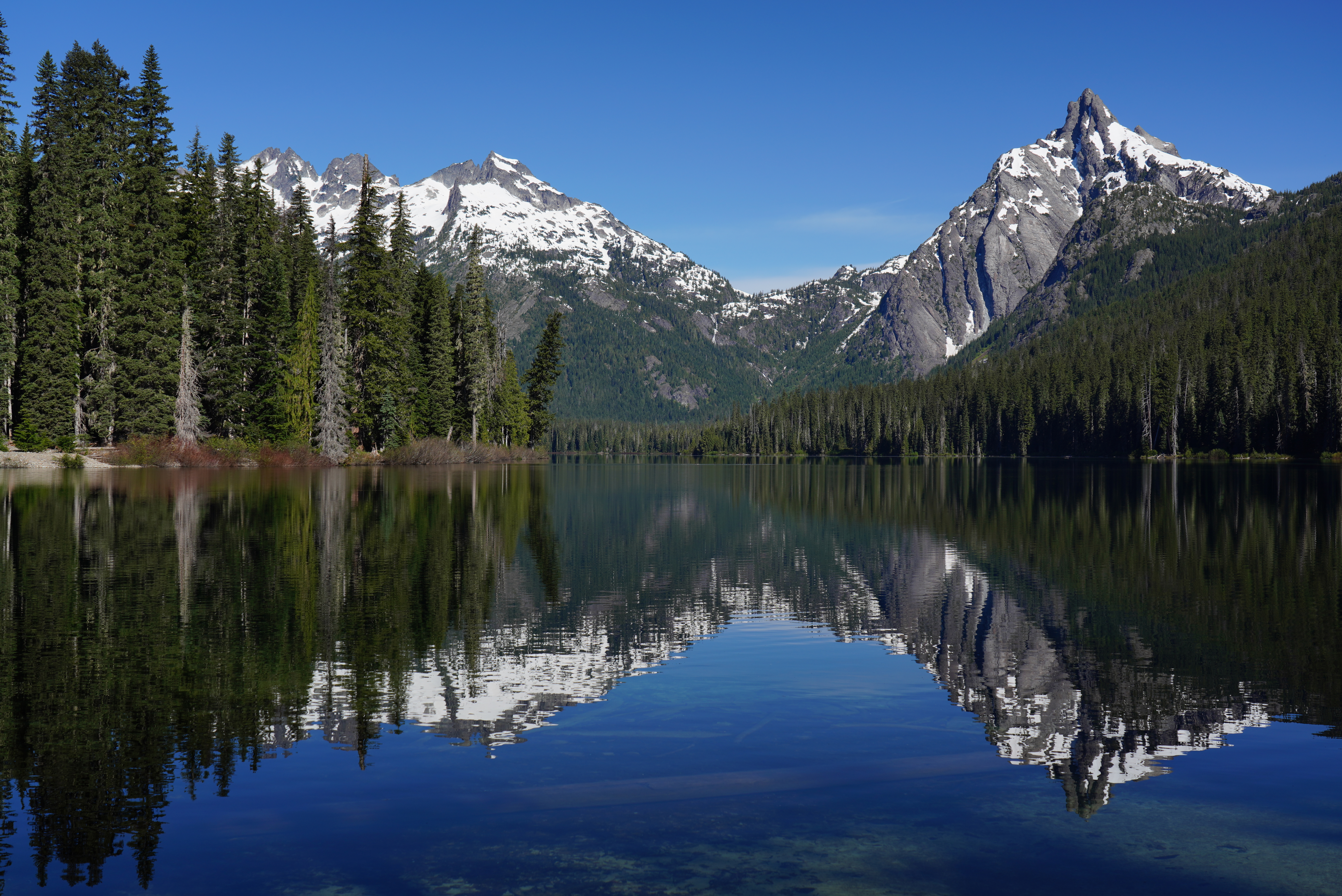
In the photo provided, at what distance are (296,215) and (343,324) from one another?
19518 mm

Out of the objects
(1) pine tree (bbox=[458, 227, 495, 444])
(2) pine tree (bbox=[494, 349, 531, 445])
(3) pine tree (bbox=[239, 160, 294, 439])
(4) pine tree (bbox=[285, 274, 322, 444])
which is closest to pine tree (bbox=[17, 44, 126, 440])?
(3) pine tree (bbox=[239, 160, 294, 439])

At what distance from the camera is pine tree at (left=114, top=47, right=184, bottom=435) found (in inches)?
2714

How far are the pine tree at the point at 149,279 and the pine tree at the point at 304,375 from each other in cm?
929

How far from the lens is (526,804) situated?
27.4ft

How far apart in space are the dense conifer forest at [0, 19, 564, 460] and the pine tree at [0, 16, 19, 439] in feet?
0.51

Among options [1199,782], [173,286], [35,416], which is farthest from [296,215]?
[1199,782]

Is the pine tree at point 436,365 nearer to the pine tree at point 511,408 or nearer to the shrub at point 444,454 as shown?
the shrub at point 444,454

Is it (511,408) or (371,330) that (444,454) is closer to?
(371,330)

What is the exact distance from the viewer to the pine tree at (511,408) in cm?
11756

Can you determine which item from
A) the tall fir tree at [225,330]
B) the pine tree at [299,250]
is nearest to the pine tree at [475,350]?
the pine tree at [299,250]

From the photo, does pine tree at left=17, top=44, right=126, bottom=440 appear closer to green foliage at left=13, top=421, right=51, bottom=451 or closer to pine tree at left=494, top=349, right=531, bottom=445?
green foliage at left=13, top=421, right=51, bottom=451

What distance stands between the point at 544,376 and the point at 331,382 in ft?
165

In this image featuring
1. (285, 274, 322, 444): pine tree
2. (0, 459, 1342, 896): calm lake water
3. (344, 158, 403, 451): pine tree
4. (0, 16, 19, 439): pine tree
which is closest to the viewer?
(0, 459, 1342, 896): calm lake water

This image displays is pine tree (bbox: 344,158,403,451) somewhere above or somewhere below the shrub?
above
